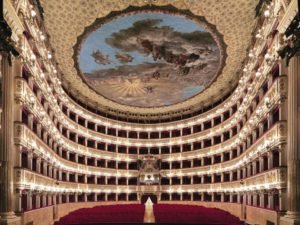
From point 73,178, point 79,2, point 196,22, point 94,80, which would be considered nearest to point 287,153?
point 196,22

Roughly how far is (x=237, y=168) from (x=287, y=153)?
19.0 meters

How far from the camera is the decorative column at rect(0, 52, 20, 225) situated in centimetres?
1814

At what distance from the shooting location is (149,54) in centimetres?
3491

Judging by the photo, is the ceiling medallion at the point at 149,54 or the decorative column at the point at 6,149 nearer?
the decorative column at the point at 6,149

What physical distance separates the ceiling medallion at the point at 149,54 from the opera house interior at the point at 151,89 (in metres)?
0.11

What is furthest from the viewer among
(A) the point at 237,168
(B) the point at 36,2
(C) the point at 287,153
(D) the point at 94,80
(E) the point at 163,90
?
(E) the point at 163,90

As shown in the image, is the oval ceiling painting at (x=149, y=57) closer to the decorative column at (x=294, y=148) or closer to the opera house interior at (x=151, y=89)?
the opera house interior at (x=151, y=89)

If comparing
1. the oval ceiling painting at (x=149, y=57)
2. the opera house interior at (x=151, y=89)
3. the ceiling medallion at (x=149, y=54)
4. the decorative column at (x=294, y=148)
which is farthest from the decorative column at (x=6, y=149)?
the decorative column at (x=294, y=148)

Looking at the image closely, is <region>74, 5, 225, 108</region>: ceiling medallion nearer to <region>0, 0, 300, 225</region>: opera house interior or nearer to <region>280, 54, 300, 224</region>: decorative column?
<region>0, 0, 300, 225</region>: opera house interior

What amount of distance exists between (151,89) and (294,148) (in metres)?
28.2

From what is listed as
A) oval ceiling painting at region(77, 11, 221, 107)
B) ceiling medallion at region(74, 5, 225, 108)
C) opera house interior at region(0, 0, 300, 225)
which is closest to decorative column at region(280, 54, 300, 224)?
opera house interior at region(0, 0, 300, 225)

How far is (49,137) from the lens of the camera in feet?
112

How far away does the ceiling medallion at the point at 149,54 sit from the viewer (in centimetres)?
2891

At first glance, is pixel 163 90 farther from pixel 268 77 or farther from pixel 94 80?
pixel 268 77
